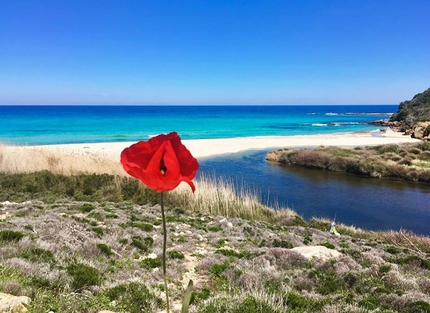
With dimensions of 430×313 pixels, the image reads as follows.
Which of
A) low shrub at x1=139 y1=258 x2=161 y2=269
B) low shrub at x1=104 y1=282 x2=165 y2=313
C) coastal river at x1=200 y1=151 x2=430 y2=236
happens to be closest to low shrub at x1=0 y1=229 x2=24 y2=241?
low shrub at x1=139 y1=258 x2=161 y2=269

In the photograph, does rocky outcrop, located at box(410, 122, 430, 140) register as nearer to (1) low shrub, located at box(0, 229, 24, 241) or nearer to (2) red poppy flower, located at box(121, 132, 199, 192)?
(1) low shrub, located at box(0, 229, 24, 241)

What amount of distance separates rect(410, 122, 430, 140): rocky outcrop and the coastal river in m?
29.6

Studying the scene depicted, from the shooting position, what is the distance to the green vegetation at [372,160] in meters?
26.2

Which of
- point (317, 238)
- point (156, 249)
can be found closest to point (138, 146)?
point (156, 249)

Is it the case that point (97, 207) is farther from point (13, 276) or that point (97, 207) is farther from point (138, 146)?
point (138, 146)

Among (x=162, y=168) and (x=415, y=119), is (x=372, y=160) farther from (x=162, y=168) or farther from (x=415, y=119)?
(x=415, y=119)

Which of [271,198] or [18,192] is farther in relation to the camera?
[271,198]

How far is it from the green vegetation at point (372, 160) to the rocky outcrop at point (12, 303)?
88.9 feet

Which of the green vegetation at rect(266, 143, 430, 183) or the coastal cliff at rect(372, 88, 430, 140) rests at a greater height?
the coastal cliff at rect(372, 88, 430, 140)

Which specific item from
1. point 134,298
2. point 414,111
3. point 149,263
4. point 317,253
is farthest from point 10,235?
point 414,111

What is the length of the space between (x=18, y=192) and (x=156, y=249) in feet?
25.5

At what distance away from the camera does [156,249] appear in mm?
6879

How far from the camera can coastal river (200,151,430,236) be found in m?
16.0

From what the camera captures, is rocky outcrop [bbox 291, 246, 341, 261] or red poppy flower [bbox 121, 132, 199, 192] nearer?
red poppy flower [bbox 121, 132, 199, 192]
